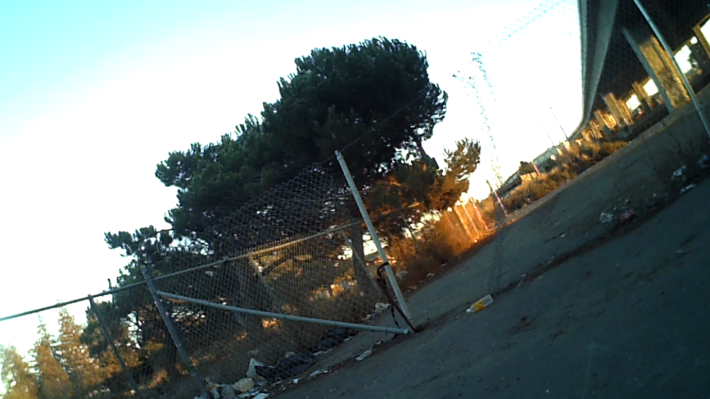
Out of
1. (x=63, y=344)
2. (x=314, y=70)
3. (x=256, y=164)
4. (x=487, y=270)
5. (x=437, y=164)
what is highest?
(x=314, y=70)

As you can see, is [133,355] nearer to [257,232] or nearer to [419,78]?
[257,232]

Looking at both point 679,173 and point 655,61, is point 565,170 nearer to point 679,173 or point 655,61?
point 655,61

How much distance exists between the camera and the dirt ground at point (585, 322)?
3047 millimetres

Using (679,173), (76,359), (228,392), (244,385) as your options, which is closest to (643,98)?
(679,173)

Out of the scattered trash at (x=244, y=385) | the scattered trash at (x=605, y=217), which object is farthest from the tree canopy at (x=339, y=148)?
the scattered trash at (x=605, y=217)

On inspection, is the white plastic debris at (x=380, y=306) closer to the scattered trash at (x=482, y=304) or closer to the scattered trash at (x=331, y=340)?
the scattered trash at (x=331, y=340)

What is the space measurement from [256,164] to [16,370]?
34.7 feet

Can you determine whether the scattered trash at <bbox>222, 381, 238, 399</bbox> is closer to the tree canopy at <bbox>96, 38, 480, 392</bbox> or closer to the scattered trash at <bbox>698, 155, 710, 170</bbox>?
the tree canopy at <bbox>96, 38, 480, 392</bbox>

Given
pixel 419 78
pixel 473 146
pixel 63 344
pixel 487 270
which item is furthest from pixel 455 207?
pixel 63 344

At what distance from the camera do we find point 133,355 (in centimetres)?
695

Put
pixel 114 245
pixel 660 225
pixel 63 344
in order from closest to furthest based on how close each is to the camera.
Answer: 1. pixel 660 225
2. pixel 63 344
3. pixel 114 245

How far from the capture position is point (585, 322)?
4.07 metres

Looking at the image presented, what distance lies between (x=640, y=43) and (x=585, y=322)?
12.5m

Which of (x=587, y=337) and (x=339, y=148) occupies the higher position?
(x=339, y=148)
